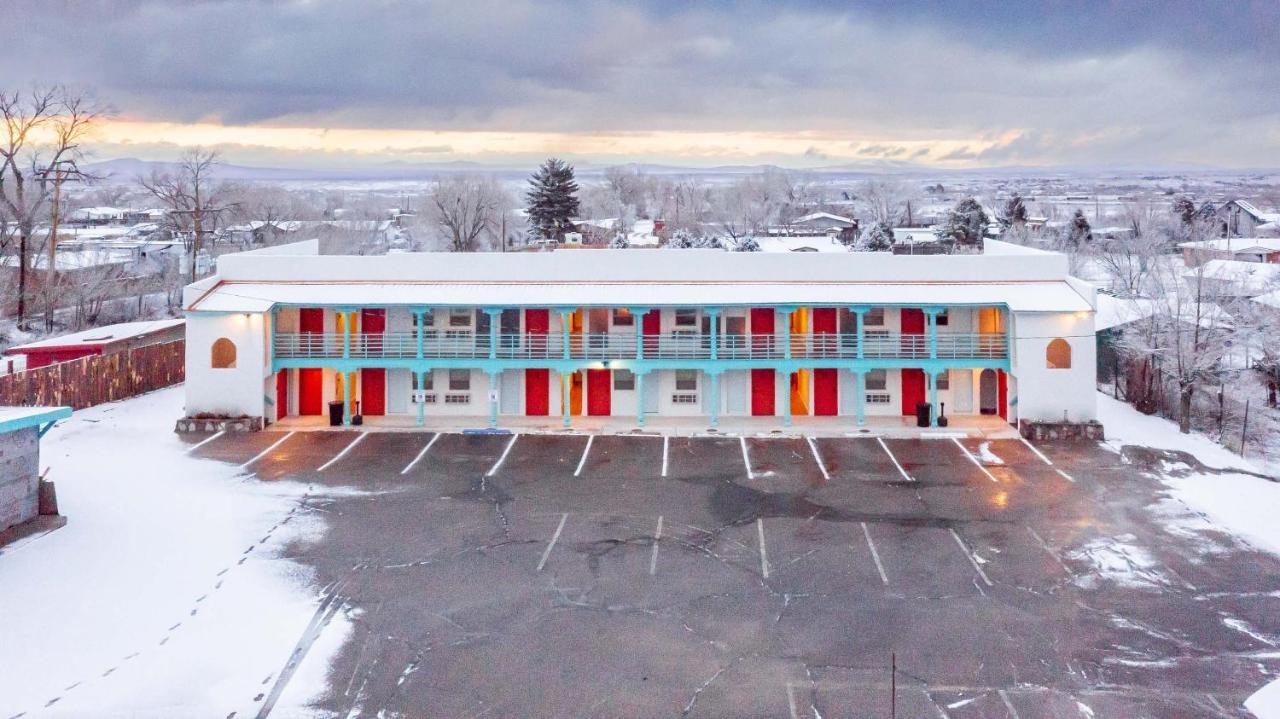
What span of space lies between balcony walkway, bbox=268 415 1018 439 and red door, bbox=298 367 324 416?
31.9 inches

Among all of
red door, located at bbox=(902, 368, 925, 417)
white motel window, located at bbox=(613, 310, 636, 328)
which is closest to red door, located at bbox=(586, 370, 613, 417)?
white motel window, located at bbox=(613, 310, 636, 328)

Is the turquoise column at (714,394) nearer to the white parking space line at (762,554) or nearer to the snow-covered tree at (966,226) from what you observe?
the white parking space line at (762,554)

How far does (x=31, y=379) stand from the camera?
104ft

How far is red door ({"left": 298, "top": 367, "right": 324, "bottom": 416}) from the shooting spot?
34094 mm

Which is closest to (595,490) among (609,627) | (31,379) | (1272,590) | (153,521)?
(609,627)

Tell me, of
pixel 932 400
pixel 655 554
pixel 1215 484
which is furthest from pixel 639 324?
pixel 1215 484

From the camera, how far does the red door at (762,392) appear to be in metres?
33.8

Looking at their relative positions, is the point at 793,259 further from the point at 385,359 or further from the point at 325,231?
the point at 325,231

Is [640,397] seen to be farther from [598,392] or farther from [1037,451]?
[1037,451]

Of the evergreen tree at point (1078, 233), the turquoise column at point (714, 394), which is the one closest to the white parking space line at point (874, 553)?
the turquoise column at point (714, 394)

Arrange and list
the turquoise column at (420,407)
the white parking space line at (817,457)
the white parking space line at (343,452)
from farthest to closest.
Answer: the turquoise column at (420,407), the white parking space line at (343,452), the white parking space line at (817,457)

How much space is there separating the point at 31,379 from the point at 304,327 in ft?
28.2

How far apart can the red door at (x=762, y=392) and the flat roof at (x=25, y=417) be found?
20610 millimetres

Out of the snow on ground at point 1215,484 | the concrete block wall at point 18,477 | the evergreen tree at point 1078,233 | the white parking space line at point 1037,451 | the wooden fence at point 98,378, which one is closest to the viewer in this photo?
the concrete block wall at point 18,477
